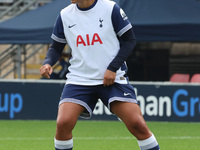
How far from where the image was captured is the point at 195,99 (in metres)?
12.1

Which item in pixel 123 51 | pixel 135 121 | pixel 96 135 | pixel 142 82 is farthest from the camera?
pixel 142 82

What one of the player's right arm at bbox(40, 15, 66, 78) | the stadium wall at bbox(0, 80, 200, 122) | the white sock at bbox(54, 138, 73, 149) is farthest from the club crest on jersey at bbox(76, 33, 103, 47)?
the stadium wall at bbox(0, 80, 200, 122)

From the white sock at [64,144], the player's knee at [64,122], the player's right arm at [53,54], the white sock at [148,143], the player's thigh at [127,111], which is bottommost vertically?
the white sock at [64,144]

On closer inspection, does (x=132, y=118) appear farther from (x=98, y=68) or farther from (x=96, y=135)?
(x=96, y=135)

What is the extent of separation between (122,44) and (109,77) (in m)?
0.33

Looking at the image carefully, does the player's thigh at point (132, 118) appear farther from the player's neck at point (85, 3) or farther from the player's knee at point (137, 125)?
the player's neck at point (85, 3)

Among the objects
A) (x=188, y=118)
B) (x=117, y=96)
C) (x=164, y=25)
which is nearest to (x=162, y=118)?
(x=188, y=118)

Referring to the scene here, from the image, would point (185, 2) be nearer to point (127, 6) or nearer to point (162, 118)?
point (127, 6)

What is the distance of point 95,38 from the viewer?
5.53 meters

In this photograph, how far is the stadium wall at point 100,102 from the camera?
12125mm

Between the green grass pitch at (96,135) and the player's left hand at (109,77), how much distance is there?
3.17 meters

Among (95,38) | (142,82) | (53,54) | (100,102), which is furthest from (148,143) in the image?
(142,82)

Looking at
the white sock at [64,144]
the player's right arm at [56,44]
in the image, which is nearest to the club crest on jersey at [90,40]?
the player's right arm at [56,44]

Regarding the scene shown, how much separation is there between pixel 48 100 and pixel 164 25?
2.73 metres
